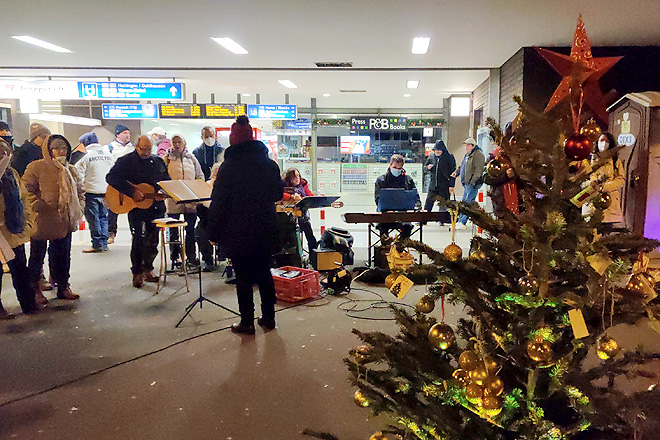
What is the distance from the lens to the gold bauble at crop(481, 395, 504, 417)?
4.22ft

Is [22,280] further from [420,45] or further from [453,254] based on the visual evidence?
[420,45]

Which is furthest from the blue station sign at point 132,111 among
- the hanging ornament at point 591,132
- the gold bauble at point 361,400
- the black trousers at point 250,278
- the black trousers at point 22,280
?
the hanging ornament at point 591,132

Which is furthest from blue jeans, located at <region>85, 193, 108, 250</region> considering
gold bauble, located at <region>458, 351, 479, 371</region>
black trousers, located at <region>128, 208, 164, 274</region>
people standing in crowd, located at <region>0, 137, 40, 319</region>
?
gold bauble, located at <region>458, 351, 479, 371</region>

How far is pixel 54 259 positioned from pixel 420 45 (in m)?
5.02

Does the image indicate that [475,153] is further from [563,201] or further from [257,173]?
[563,201]

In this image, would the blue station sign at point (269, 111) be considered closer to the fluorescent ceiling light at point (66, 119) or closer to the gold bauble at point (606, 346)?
the fluorescent ceiling light at point (66, 119)

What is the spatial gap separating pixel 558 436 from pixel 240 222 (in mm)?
2522

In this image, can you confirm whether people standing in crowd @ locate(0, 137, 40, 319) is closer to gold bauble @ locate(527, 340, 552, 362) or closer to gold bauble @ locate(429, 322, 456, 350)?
gold bauble @ locate(429, 322, 456, 350)

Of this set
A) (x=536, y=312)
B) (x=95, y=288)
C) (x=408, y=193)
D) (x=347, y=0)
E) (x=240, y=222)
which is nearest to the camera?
(x=536, y=312)

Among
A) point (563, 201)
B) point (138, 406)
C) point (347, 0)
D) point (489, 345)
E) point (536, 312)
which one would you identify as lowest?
point (138, 406)

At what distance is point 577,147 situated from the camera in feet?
4.26

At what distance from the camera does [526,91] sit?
21.9 feet

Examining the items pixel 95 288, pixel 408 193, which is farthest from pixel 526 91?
pixel 95 288

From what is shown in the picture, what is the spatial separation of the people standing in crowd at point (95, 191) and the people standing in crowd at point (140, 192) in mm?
2178
